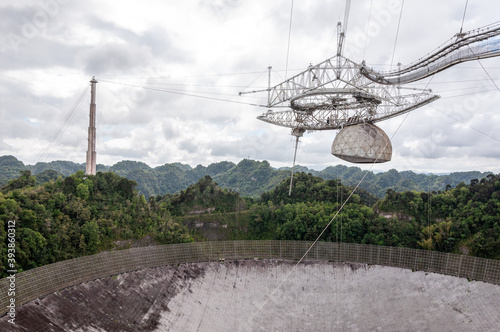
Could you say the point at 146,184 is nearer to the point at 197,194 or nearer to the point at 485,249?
the point at 197,194

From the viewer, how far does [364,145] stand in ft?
51.8

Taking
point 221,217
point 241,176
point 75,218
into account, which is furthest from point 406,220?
point 241,176

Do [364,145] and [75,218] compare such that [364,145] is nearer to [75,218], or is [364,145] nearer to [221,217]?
[221,217]

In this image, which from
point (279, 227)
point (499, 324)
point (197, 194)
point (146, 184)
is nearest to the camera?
point (499, 324)

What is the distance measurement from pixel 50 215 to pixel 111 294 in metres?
6.24

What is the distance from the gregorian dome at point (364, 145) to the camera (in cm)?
Result: 1573

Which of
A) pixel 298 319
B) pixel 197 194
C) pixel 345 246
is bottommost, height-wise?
pixel 298 319

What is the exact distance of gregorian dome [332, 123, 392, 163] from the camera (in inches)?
619

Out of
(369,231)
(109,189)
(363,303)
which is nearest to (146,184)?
(109,189)

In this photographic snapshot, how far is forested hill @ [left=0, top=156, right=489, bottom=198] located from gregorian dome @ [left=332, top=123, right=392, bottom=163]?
88.6 ft

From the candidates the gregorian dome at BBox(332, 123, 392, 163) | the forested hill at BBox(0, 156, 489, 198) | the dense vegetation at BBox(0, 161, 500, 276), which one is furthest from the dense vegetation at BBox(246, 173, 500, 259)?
the forested hill at BBox(0, 156, 489, 198)

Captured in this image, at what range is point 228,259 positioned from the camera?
17.8 m

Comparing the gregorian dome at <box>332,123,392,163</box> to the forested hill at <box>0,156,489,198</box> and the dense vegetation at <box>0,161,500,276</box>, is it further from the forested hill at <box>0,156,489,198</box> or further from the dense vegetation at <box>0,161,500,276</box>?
the forested hill at <box>0,156,489,198</box>

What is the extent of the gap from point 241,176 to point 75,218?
33.6m
